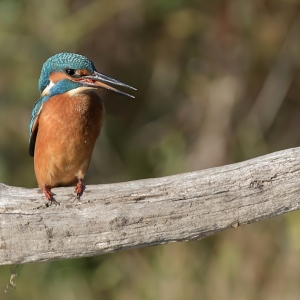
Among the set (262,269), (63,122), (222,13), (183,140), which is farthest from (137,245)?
(222,13)

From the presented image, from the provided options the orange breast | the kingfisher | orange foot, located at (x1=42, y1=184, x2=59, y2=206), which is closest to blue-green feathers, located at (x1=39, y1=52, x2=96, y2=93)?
the kingfisher

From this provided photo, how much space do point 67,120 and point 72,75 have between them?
0.72ft

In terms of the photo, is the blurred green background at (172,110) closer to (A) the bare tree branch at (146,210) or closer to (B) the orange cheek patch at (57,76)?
(B) the orange cheek patch at (57,76)

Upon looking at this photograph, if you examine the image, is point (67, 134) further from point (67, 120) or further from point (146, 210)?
point (146, 210)

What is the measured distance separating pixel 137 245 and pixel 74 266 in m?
2.10

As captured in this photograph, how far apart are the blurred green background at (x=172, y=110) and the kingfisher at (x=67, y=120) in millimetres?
1328

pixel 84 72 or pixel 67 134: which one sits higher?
pixel 84 72

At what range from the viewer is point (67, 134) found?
2898mm

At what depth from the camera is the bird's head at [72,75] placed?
2.80m

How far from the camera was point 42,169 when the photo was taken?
3.00 m

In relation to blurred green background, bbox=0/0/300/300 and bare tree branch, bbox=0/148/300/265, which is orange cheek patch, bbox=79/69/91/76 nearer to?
bare tree branch, bbox=0/148/300/265

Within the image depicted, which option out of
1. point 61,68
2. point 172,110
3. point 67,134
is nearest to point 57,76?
point 61,68

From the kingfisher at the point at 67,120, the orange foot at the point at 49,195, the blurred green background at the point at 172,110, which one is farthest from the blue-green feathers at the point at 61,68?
the blurred green background at the point at 172,110

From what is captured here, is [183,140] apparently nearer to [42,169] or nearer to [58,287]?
[58,287]
